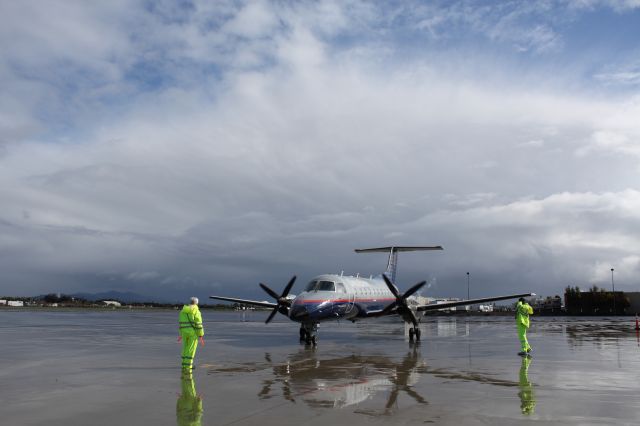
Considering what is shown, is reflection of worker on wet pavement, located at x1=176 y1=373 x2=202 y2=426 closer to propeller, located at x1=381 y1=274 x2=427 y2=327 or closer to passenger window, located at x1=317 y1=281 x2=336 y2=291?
passenger window, located at x1=317 y1=281 x2=336 y2=291

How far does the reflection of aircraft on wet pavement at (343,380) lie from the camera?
975cm

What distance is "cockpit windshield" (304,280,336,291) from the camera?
912 inches

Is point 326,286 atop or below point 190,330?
atop

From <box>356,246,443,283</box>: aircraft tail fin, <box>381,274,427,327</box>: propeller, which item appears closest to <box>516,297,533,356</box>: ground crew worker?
<box>381,274,427,327</box>: propeller

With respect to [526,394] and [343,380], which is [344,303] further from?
[526,394]

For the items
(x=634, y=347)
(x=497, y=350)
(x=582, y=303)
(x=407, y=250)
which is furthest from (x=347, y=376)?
(x=582, y=303)

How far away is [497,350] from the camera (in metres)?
20.2

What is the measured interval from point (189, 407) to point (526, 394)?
A: 6713mm

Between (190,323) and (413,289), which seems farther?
(413,289)

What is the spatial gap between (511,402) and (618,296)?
101186 mm

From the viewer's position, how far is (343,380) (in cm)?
1203

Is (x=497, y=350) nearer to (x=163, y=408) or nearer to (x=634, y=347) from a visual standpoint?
(x=634, y=347)

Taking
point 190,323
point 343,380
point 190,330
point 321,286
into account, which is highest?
point 321,286

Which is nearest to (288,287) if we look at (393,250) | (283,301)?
(283,301)
